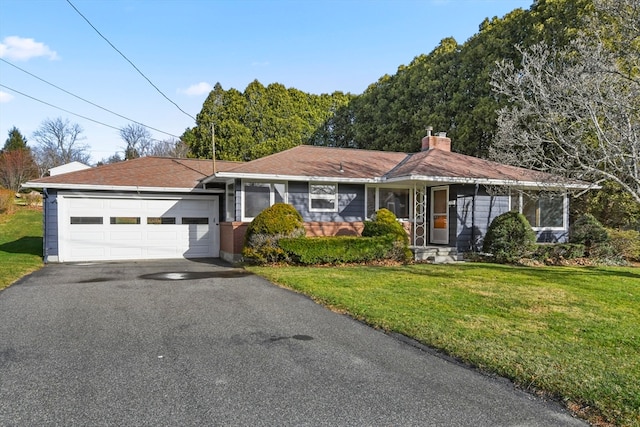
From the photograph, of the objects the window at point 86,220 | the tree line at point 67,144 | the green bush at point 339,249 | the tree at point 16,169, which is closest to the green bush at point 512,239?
the green bush at point 339,249

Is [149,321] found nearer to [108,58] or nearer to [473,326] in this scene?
[473,326]

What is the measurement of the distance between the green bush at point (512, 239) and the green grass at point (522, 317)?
174 centimetres

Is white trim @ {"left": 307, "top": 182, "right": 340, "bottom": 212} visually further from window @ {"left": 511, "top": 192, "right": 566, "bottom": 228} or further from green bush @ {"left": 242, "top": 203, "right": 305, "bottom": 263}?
window @ {"left": 511, "top": 192, "right": 566, "bottom": 228}

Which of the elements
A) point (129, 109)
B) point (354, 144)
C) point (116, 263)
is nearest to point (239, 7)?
point (129, 109)

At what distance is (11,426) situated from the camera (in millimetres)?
2977

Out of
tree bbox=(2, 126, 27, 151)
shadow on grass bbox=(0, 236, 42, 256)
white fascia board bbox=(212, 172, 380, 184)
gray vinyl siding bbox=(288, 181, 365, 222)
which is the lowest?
shadow on grass bbox=(0, 236, 42, 256)

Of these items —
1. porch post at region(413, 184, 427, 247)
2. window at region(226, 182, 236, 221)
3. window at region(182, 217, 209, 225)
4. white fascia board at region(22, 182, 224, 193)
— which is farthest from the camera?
window at region(182, 217, 209, 225)

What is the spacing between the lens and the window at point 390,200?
14633 millimetres

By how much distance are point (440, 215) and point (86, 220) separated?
12.1 meters

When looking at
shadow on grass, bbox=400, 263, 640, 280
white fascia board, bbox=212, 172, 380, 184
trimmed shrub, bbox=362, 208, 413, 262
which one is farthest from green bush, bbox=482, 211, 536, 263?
white fascia board, bbox=212, 172, 380, 184

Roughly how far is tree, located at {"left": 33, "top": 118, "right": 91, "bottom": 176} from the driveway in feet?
169

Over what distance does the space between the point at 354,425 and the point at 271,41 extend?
15.2 m

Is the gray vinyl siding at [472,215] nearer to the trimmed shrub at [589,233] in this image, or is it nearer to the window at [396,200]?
the window at [396,200]

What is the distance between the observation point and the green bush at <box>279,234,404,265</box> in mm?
11656
